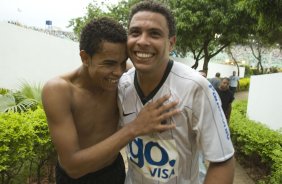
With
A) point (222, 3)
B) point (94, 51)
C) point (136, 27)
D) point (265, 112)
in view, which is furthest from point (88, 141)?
point (222, 3)

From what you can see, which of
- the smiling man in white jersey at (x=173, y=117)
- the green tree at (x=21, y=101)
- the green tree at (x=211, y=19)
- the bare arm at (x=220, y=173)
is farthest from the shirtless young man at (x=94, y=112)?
the green tree at (x=211, y=19)

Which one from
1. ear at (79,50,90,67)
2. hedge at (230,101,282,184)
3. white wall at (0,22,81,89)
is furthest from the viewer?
white wall at (0,22,81,89)

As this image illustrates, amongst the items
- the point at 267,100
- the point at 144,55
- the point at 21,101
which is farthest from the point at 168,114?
the point at 267,100

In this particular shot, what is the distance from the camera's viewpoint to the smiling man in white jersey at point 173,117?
1836 mm

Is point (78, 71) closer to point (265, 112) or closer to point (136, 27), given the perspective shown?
point (136, 27)

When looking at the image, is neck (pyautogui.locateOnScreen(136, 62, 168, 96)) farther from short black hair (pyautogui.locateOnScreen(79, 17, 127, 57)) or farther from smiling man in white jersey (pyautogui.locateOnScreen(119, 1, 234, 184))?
short black hair (pyautogui.locateOnScreen(79, 17, 127, 57))

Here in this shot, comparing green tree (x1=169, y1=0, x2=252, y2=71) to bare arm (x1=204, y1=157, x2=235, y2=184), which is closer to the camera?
bare arm (x1=204, y1=157, x2=235, y2=184)

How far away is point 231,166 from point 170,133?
0.39 meters

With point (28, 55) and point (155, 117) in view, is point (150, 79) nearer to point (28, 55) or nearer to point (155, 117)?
point (155, 117)

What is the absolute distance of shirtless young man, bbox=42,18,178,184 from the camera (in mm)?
2053

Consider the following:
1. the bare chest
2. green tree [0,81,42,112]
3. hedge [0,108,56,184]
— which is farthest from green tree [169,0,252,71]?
the bare chest

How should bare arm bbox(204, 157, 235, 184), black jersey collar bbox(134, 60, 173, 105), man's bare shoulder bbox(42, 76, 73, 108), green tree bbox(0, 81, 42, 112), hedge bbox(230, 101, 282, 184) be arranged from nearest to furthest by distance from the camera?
bare arm bbox(204, 157, 235, 184) → black jersey collar bbox(134, 60, 173, 105) → man's bare shoulder bbox(42, 76, 73, 108) → hedge bbox(230, 101, 282, 184) → green tree bbox(0, 81, 42, 112)

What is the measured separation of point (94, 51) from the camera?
7.38 ft

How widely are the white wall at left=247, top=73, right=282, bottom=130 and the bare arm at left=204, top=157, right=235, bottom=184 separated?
556 centimetres
